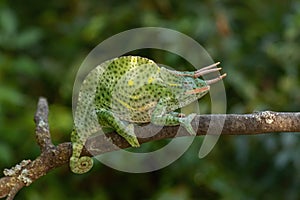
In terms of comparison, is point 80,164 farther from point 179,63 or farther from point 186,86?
point 179,63

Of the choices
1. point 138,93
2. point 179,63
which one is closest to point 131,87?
point 138,93

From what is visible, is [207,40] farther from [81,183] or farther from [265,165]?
[81,183]

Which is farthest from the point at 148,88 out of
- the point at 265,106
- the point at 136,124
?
the point at 265,106

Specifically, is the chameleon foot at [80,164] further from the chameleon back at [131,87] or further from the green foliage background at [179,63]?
the green foliage background at [179,63]

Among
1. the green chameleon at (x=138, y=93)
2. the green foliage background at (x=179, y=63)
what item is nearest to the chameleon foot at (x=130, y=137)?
the green chameleon at (x=138, y=93)

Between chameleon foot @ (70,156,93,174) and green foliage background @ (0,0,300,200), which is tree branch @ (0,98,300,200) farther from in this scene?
green foliage background @ (0,0,300,200)

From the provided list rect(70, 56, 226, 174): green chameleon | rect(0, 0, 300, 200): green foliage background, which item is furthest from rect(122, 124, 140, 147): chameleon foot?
rect(0, 0, 300, 200): green foliage background
